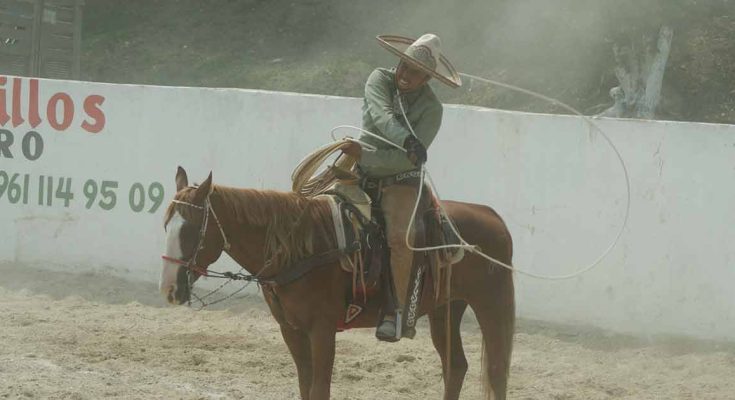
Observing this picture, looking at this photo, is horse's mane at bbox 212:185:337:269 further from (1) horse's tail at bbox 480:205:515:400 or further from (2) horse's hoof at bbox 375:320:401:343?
(1) horse's tail at bbox 480:205:515:400

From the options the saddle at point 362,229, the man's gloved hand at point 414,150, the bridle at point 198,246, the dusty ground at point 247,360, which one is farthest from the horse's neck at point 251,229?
the dusty ground at point 247,360

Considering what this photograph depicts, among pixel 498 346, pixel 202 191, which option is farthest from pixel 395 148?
pixel 498 346

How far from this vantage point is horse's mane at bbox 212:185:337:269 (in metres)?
5.53

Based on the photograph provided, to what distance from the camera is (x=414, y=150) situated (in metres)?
5.59

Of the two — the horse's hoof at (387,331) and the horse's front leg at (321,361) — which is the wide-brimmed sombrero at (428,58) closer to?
the horse's hoof at (387,331)

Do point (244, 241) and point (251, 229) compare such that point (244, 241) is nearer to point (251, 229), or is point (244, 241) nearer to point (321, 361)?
point (251, 229)

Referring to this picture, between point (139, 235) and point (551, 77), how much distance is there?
7.99 m

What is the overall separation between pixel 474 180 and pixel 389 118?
12.2ft

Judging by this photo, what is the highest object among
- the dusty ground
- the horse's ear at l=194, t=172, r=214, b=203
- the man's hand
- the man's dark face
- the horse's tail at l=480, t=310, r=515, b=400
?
the man's dark face

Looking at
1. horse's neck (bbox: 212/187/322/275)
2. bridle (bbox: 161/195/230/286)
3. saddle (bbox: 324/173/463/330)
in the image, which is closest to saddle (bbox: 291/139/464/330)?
saddle (bbox: 324/173/463/330)

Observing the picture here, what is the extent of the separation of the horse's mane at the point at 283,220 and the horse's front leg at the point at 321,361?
16.3 inches

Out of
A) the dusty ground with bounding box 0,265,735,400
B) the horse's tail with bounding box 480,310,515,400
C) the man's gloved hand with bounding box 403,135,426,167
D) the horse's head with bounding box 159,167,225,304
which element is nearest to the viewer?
the horse's head with bounding box 159,167,225,304

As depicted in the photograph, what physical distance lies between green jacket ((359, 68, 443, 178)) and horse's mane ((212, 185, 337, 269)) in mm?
398

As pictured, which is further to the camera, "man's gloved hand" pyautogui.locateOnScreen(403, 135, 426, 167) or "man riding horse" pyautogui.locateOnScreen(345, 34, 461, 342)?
"man riding horse" pyautogui.locateOnScreen(345, 34, 461, 342)
